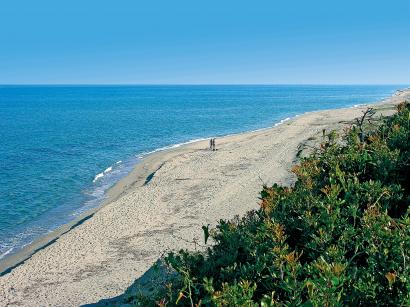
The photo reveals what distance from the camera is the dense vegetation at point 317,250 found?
4262 millimetres

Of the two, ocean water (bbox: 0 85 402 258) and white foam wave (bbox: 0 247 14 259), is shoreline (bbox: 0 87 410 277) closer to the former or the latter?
white foam wave (bbox: 0 247 14 259)

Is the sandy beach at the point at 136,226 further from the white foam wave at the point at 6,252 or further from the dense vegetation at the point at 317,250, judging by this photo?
the dense vegetation at the point at 317,250

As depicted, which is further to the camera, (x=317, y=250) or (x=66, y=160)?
(x=66, y=160)

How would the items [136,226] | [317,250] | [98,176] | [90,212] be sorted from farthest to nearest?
[98,176] → [90,212] → [136,226] → [317,250]

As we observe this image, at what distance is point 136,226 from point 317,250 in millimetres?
18568

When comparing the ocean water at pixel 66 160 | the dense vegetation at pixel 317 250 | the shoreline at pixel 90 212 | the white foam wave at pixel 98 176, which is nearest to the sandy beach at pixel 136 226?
the shoreline at pixel 90 212

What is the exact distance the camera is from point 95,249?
20234 mm

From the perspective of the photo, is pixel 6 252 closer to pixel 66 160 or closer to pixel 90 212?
pixel 90 212

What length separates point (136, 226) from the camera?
22.8 m

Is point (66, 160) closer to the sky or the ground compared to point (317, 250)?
closer to the ground

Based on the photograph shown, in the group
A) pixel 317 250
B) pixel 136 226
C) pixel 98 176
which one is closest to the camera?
pixel 317 250

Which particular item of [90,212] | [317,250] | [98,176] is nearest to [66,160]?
[98,176]

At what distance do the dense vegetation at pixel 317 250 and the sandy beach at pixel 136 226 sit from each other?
5996mm

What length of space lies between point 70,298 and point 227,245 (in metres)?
11.7
